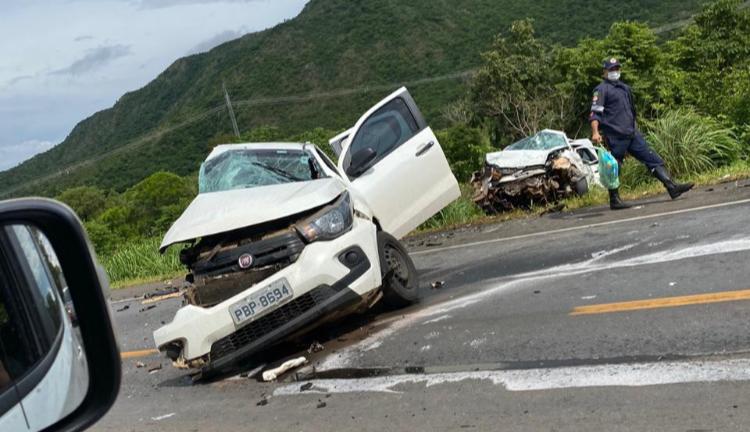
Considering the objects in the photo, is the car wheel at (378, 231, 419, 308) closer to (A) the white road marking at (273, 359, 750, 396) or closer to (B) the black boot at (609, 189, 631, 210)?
(A) the white road marking at (273, 359, 750, 396)

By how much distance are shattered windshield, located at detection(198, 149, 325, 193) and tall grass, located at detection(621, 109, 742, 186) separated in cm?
742

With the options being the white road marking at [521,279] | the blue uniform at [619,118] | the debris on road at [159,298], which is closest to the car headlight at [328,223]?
the white road marking at [521,279]

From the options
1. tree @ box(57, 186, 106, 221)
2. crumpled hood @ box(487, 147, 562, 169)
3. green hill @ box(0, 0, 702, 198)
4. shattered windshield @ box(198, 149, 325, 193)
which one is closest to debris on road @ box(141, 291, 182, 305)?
shattered windshield @ box(198, 149, 325, 193)

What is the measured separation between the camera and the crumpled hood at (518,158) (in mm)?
13016

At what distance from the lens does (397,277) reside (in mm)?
6812

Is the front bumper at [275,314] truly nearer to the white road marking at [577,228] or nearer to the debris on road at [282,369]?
the debris on road at [282,369]

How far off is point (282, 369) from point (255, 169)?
2211mm

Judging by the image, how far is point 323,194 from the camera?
6172 mm

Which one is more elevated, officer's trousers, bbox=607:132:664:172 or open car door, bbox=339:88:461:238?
open car door, bbox=339:88:461:238

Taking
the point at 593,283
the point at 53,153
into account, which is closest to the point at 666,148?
the point at 593,283

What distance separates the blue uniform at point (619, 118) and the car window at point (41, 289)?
9.22 metres

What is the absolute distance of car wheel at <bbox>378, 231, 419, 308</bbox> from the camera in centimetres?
670

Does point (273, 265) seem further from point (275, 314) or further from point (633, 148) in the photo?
point (633, 148)

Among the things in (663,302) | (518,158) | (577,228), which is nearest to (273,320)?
(663,302)
